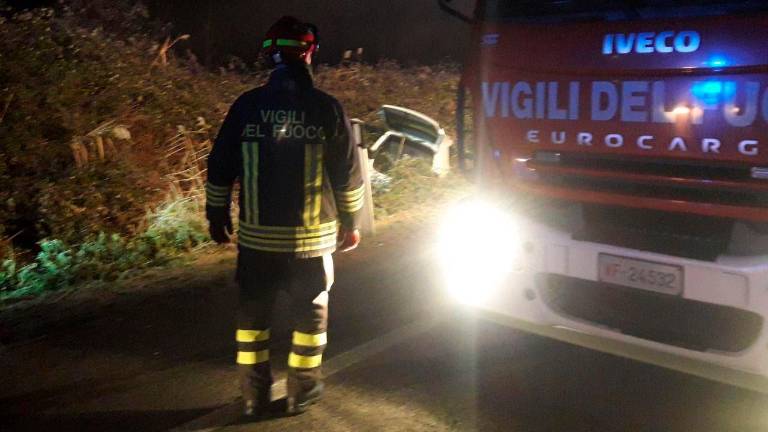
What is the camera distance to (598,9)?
4.30m

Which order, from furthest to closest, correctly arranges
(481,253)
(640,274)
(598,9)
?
(481,253) < (598,9) < (640,274)

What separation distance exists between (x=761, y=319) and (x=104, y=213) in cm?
568

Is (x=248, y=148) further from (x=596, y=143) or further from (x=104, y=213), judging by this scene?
(x=104, y=213)

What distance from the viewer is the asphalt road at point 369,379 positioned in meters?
3.88

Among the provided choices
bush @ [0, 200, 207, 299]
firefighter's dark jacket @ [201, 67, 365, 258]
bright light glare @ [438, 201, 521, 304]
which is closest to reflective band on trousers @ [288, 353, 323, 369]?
firefighter's dark jacket @ [201, 67, 365, 258]

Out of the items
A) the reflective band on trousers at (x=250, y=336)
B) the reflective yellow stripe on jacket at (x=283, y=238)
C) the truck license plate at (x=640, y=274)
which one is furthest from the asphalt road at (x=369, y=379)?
the reflective yellow stripe on jacket at (x=283, y=238)

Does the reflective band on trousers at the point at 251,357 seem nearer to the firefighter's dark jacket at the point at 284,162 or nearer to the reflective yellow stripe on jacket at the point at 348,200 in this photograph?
the firefighter's dark jacket at the point at 284,162

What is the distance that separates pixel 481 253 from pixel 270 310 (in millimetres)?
1246

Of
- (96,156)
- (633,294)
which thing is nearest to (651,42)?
(633,294)

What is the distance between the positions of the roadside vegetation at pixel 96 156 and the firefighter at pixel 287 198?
2.97 m

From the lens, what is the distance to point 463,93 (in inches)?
197

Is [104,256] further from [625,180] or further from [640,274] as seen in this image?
[640,274]

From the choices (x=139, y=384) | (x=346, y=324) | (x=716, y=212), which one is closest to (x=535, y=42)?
(x=716, y=212)

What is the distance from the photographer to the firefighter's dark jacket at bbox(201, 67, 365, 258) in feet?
12.0
